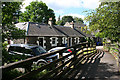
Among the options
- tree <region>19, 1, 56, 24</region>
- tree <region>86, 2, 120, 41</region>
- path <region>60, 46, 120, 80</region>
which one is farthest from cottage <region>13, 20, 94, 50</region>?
tree <region>19, 1, 56, 24</region>

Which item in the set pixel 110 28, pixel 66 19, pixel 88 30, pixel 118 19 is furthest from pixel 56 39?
pixel 66 19

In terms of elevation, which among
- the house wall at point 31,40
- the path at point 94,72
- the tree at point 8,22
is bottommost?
the path at point 94,72

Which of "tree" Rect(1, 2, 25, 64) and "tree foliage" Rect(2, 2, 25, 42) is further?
"tree foliage" Rect(2, 2, 25, 42)

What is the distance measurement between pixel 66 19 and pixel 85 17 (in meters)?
66.5

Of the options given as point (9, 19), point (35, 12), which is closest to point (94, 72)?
point (9, 19)

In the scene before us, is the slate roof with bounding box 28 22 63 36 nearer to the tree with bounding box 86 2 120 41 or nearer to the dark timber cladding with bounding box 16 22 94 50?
the dark timber cladding with bounding box 16 22 94 50

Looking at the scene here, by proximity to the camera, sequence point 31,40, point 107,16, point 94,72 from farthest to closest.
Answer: point 31,40 < point 107,16 < point 94,72

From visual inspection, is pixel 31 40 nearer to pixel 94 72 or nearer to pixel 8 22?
pixel 8 22

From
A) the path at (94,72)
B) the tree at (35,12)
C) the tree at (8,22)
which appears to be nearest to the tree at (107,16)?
the path at (94,72)

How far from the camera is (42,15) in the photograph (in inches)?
1747

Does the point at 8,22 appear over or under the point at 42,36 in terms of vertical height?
over

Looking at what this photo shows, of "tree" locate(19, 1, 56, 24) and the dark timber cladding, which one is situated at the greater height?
"tree" locate(19, 1, 56, 24)

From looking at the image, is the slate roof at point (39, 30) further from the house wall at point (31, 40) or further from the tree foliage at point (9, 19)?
the tree foliage at point (9, 19)

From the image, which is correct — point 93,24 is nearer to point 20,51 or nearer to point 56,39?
point 20,51
